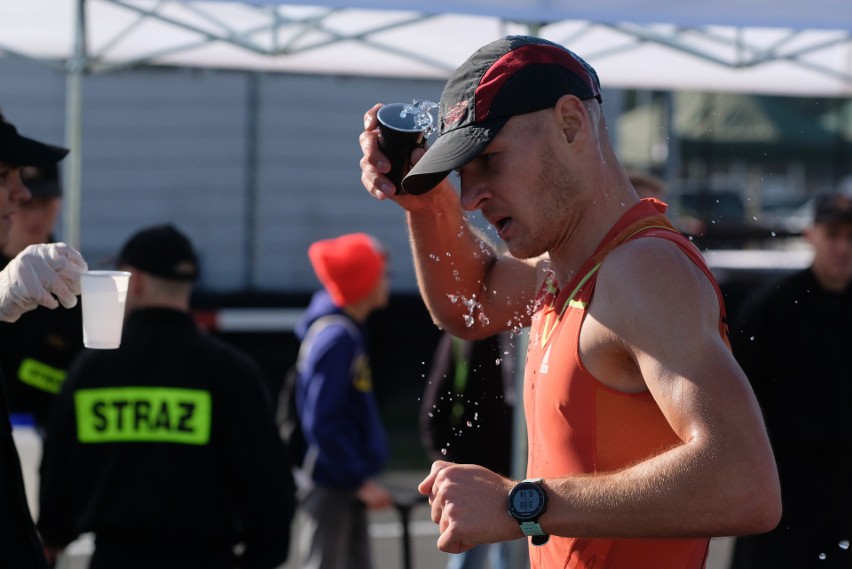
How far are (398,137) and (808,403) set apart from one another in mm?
2868

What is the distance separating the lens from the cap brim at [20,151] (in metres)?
2.65

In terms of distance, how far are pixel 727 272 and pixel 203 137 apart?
16.1 feet

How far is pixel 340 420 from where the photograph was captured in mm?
4891

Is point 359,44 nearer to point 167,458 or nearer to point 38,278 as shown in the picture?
point 167,458

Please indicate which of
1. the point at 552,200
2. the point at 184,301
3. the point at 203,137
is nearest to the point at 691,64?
the point at 184,301

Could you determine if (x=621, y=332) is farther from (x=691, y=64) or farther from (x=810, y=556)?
(x=691, y=64)

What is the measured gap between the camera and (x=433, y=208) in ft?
8.59

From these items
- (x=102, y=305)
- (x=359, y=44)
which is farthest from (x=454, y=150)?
(x=359, y=44)

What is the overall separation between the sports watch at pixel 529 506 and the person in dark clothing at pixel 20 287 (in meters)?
0.99

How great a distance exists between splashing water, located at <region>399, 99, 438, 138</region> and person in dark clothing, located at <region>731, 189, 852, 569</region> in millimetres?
2605

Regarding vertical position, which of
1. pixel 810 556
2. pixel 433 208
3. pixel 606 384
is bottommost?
pixel 810 556

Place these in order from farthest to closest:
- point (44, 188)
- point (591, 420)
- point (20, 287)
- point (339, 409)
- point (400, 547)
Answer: point (400, 547) → point (339, 409) → point (44, 188) → point (20, 287) → point (591, 420)

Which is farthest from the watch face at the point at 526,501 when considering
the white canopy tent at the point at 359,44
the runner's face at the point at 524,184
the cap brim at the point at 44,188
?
the cap brim at the point at 44,188

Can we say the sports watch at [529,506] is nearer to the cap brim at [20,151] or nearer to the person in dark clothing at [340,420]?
the cap brim at [20,151]
